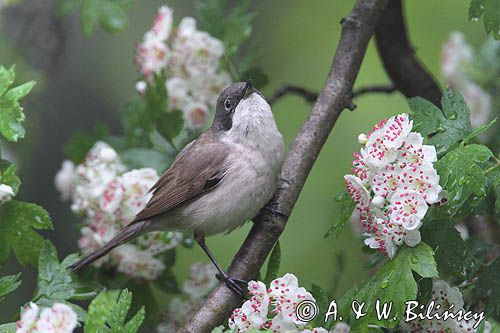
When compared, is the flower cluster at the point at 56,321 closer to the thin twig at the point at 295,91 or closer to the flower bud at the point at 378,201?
the flower bud at the point at 378,201

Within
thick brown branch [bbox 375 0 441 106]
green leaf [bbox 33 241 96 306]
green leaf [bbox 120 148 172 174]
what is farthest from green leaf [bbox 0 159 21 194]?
thick brown branch [bbox 375 0 441 106]

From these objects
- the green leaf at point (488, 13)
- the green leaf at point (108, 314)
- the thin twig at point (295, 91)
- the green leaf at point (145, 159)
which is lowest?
the green leaf at point (108, 314)

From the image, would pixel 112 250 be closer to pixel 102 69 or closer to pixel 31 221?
pixel 31 221

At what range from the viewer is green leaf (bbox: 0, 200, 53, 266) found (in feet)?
10.3

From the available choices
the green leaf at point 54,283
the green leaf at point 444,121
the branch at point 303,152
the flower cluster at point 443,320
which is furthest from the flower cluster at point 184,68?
the flower cluster at point 443,320

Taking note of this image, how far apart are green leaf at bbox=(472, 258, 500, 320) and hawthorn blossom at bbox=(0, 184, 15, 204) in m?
1.69

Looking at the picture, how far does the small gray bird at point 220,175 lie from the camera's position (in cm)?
356

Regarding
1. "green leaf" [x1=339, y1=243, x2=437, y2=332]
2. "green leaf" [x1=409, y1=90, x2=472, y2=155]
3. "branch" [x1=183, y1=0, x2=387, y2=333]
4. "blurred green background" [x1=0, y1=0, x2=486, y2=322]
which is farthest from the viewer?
"blurred green background" [x1=0, y1=0, x2=486, y2=322]

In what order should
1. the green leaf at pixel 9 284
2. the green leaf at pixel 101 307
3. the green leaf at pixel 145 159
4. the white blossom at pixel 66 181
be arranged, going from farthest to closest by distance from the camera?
the white blossom at pixel 66 181 → the green leaf at pixel 145 159 → the green leaf at pixel 9 284 → the green leaf at pixel 101 307

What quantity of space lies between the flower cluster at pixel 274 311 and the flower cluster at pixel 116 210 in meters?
1.17

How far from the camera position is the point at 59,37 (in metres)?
4.67

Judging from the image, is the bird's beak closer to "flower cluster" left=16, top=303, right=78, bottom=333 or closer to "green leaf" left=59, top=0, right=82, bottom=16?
"green leaf" left=59, top=0, right=82, bottom=16

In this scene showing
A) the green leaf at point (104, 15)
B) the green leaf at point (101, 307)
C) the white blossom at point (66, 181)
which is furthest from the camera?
the white blossom at point (66, 181)

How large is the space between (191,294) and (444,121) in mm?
1525
